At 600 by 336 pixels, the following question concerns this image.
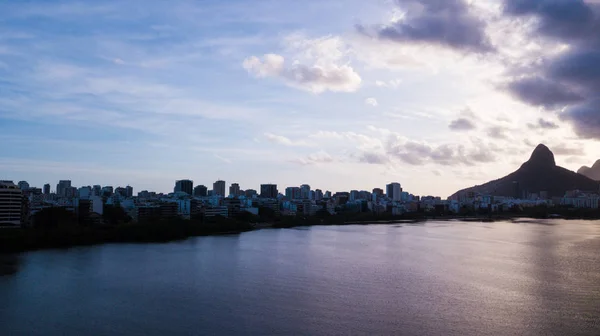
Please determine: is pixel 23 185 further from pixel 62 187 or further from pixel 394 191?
pixel 394 191

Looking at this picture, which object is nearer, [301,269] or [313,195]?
[301,269]

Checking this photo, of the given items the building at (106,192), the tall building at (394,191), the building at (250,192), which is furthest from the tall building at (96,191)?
the tall building at (394,191)

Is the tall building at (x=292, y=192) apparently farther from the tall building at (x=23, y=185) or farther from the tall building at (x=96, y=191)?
the tall building at (x=23, y=185)

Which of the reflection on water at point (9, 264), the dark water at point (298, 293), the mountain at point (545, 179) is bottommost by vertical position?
the dark water at point (298, 293)

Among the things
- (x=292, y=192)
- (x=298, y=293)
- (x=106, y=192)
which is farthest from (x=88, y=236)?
(x=292, y=192)

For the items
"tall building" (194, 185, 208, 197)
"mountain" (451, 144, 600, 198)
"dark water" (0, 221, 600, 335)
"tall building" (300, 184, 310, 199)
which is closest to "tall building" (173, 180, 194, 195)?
"tall building" (194, 185, 208, 197)

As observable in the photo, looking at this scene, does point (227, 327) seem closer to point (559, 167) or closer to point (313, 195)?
point (313, 195)

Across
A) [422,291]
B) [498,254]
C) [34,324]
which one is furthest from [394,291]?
[498,254]

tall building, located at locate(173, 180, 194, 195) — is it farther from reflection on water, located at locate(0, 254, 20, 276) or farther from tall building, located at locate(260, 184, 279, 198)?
reflection on water, located at locate(0, 254, 20, 276)
